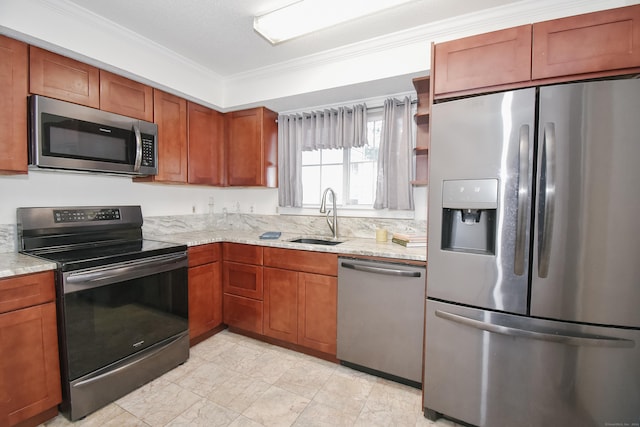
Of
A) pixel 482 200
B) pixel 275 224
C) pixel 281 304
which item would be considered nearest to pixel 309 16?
pixel 482 200

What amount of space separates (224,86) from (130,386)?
108 inches

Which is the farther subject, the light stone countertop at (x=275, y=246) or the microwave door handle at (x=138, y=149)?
the microwave door handle at (x=138, y=149)

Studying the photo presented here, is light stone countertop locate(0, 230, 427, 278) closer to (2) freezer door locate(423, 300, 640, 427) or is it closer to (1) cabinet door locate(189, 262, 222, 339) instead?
(1) cabinet door locate(189, 262, 222, 339)

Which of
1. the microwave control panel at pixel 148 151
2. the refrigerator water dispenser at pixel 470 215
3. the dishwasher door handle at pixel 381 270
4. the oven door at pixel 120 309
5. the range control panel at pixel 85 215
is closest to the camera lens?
the refrigerator water dispenser at pixel 470 215


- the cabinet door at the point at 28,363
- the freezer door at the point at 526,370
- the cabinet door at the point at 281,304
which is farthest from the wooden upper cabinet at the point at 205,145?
the freezer door at the point at 526,370

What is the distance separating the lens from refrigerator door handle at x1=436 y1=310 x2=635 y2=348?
4.28ft

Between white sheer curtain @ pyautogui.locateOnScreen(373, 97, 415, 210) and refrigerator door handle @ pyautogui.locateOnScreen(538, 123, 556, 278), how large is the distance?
3.65 feet

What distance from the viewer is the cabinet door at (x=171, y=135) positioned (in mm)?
2449

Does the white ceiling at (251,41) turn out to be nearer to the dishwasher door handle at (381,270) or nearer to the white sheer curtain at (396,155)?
the white sheer curtain at (396,155)

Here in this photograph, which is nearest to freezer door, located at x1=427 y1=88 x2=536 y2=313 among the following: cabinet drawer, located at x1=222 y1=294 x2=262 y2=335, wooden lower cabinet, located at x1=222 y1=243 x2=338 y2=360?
wooden lower cabinet, located at x1=222 y1=243 x2=338 y2=360

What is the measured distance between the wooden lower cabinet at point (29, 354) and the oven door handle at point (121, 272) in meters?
0.14

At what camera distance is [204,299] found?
2.52 meters

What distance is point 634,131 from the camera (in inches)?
49.0

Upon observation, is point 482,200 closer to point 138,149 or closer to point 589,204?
point 589,204
